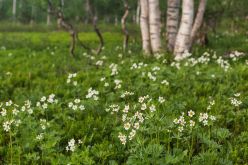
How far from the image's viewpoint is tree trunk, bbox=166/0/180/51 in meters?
15.2

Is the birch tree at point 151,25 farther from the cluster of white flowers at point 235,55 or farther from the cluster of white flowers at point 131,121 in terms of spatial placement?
the cluster of white flowers at point 131,121

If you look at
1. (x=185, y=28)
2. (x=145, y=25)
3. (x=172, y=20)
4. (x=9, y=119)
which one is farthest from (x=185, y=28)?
(x=9, y=119)

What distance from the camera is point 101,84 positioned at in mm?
10758

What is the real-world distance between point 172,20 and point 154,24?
85 centimetres

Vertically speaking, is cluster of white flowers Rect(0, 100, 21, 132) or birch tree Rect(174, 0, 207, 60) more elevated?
birch tree Rect(174, 0, 207, 60)

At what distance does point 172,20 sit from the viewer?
50.5ft

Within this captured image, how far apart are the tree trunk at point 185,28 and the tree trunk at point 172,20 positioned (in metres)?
1.42

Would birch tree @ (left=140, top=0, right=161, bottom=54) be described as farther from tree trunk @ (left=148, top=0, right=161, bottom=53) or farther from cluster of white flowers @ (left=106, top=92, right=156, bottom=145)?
cluster of white flowers @ (left=106, top=92, right=156, bottom=145)

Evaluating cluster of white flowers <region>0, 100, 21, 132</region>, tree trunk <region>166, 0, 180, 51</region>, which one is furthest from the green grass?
tree trunk <region>166, 0, 180, 51</region>

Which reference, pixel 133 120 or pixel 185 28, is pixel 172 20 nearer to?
pixel 185 28

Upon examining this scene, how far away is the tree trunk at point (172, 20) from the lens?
49.9 ft

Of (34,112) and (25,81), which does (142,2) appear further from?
(34,112)

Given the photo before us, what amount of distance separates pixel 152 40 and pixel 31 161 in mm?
9823

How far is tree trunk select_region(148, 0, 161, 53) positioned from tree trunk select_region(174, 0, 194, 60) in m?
1.26
